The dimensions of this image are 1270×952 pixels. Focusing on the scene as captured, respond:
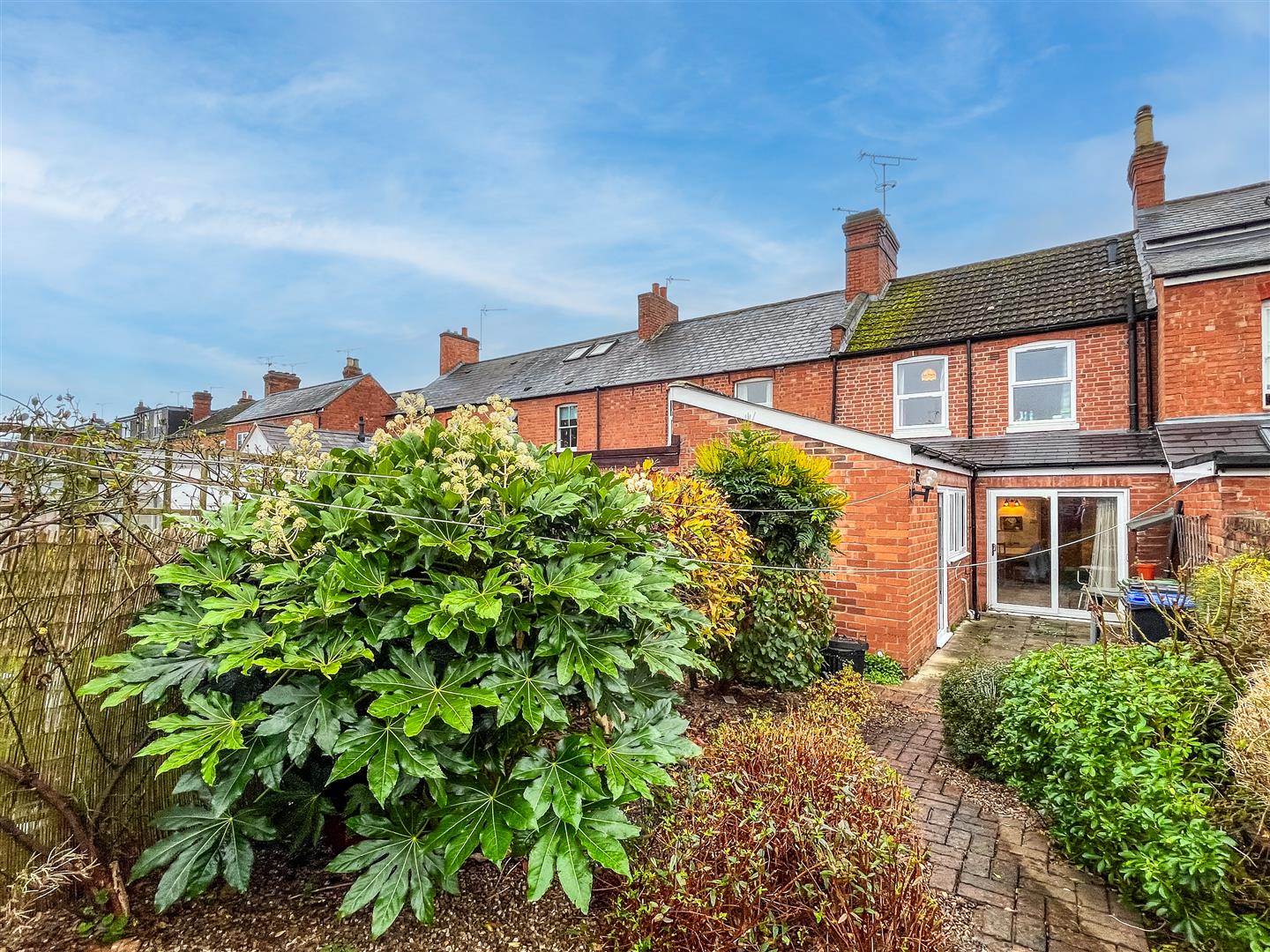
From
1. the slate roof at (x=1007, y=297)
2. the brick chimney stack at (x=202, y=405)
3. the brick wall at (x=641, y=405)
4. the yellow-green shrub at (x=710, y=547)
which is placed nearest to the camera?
the yellow-green shrub at (x=710, y=547)

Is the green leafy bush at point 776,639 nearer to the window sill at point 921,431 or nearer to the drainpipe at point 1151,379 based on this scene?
the window sill at point 921,431

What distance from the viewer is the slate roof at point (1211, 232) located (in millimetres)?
9336

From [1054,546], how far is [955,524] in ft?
7.24

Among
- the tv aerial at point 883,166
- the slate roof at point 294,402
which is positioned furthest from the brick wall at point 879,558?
the slate roof at point 294,402

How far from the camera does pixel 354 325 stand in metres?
30.8

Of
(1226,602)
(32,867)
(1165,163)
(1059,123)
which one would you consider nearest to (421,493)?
(32,867)

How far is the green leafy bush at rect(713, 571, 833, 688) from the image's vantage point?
5.52 m

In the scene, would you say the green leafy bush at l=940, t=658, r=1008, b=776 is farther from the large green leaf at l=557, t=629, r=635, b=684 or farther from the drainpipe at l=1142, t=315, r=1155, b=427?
the drainpipe at l=1142, t=315, r=1155, b=427

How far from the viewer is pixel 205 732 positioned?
7.61 feet

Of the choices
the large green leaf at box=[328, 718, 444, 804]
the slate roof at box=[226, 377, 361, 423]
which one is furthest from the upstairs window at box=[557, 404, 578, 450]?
the large green leaf at box=[328, 718, 444, 804]

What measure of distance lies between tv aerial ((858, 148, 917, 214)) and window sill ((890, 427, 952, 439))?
688cm

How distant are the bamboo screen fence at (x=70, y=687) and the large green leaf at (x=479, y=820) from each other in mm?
1850

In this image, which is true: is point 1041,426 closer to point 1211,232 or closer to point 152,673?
point 1211,232

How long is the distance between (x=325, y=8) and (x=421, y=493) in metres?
7.65
